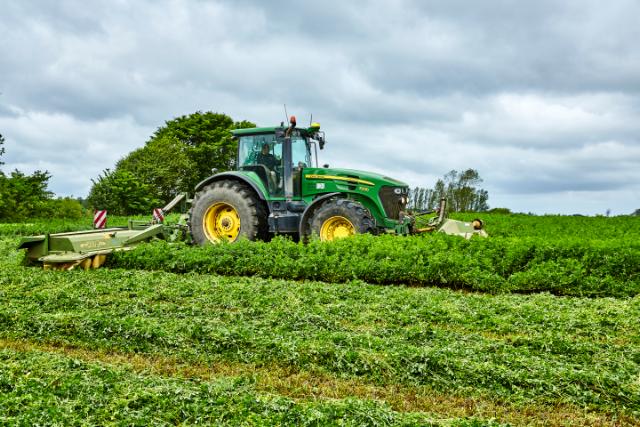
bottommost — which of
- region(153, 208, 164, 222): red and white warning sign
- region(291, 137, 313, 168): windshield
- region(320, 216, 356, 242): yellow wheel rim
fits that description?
region(320, 216, 356, 242): yellow wheel rim

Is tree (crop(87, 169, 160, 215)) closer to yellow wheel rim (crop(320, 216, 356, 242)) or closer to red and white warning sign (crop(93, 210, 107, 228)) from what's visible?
red and white warning sign (crop(93, 210, 107, 228))

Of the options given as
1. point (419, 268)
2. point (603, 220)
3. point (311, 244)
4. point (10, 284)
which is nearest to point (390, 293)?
point (419, 268)

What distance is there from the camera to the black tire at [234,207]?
10.9 metres

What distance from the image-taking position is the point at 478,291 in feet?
28.2

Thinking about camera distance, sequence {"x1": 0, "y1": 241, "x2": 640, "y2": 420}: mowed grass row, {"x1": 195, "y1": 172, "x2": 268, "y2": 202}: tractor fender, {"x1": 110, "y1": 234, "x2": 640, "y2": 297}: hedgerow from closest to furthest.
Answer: {"x1": 0, "y1": 241, "x2": 640, "y2": 420}: mowed grass row → {"x1": 110, "y1": 234, "x2": 640, "y2": 297}: hedgerow → {"x1": 195, "y1": 172, "x2": 268, "y2": 202}: tractor fender

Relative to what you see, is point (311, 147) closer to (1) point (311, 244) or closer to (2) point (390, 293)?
(1) point (311, 244)

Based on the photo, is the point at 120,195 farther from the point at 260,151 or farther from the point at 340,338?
the point at 340,338

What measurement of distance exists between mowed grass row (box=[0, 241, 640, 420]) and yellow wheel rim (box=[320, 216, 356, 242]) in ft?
7.09

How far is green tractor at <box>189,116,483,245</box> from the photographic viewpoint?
33.7 ft

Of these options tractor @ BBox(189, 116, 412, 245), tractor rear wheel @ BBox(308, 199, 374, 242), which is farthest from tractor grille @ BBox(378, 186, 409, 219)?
tractor rear wheel @ BBox(308, 199, 374, 242)

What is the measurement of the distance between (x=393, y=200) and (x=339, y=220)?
1170 mm

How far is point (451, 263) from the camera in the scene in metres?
8.71

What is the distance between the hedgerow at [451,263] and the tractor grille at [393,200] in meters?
1.08

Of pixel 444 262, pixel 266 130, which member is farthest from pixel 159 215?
pixel 444 262
